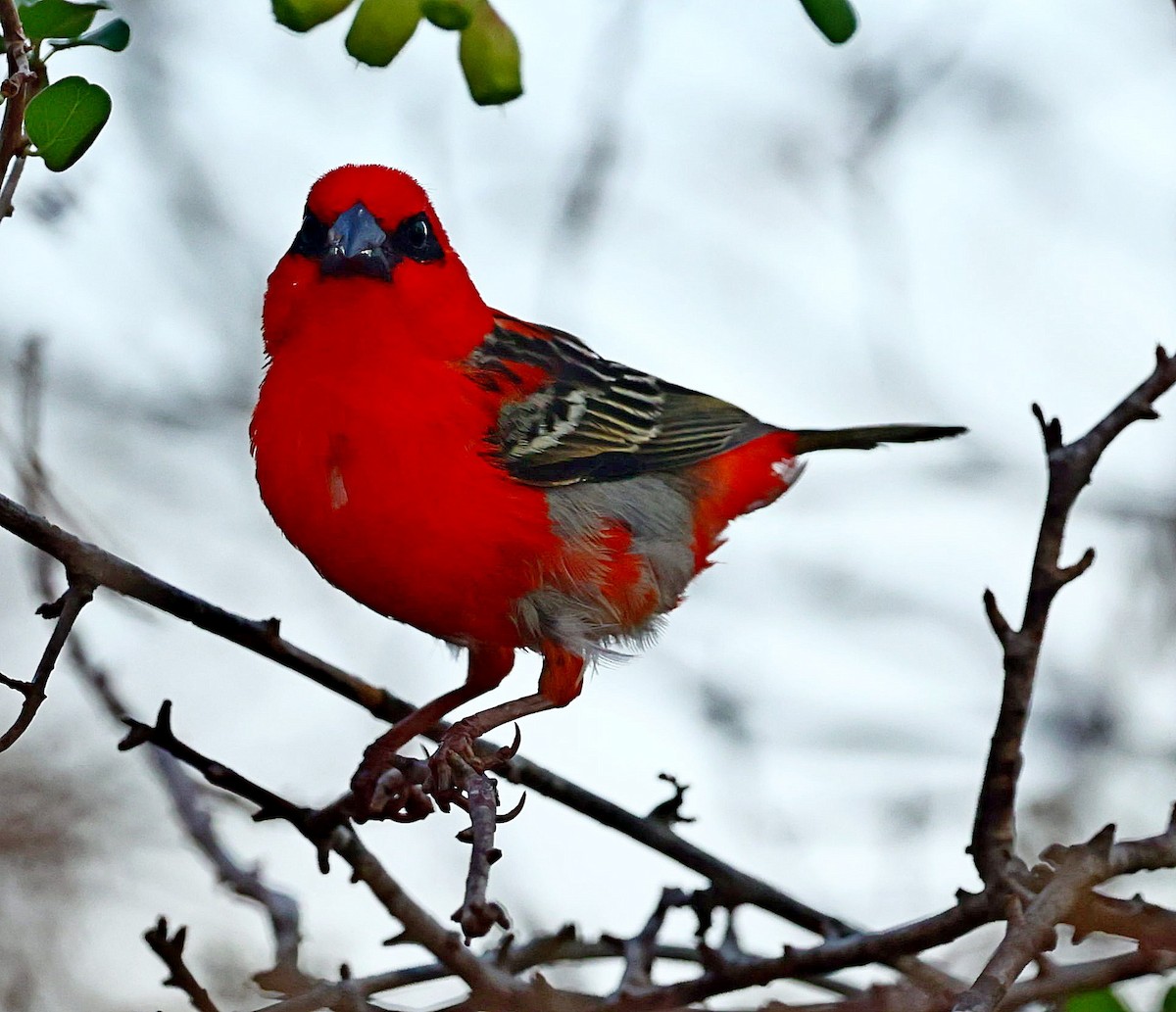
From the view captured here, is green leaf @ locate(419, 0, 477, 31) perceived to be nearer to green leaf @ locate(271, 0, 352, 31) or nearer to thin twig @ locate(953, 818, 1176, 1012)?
green leaf @ locate(271, 0, 352, 31)

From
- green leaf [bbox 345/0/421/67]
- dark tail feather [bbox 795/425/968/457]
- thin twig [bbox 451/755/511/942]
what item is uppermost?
dark tail feather [bbox 795/425/968/457]

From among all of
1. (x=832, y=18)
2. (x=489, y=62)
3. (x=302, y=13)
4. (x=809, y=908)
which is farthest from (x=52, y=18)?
(x=809, y=908)

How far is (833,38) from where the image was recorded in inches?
76.9

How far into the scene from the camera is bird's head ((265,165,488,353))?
12.6ft

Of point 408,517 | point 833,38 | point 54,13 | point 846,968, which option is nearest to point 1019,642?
point 846,968

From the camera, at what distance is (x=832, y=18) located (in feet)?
6.43

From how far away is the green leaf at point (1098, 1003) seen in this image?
227 cm

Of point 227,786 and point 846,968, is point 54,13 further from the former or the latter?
point 846,968

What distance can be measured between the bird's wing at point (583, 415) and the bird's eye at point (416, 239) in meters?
0.33

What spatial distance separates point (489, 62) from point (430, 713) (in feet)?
7.93

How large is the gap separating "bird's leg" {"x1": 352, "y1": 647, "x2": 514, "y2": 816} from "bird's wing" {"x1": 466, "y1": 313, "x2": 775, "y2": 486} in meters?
0.59

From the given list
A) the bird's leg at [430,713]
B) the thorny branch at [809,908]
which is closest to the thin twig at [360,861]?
the thorny branch at [809,908]

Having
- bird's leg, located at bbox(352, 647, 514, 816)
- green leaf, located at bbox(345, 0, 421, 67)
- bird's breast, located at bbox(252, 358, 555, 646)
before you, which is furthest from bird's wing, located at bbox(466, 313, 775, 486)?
green leaf, located at bbox(345, 0, 421, 67)

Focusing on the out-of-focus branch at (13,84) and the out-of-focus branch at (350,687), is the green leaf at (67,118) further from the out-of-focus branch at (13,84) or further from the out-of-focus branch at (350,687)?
the out-of-focus branch at (350,687)
